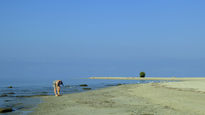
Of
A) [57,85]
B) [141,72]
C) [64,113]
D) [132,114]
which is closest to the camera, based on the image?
[132,114]

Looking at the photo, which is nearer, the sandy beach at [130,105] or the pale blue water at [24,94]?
the sandy beach at [130,105]

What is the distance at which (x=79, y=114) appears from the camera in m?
13.6

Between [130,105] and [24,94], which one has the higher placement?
[24,94]

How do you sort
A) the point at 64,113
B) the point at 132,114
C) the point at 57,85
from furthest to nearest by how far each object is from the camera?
the point at 57,85 < the point at 64,113 < the point at 132,114

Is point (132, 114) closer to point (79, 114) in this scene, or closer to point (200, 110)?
point (79, 114)

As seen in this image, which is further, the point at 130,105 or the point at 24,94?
the point at 24,94

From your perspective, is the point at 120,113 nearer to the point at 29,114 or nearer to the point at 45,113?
the point at 45,113

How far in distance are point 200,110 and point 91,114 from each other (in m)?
5.76

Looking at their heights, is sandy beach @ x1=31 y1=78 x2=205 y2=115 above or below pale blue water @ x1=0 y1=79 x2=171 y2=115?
→ below

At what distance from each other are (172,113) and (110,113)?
3.22 metres

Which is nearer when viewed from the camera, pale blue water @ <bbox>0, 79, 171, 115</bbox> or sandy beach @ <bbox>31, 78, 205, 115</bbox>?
sandy beach @ <bbox>31, 78, 205, 115</bbox>

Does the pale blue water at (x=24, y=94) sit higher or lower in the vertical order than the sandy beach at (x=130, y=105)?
higher

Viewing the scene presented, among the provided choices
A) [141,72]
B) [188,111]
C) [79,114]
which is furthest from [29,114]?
[141,72]

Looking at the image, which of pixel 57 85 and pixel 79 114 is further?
pixel 57 85
